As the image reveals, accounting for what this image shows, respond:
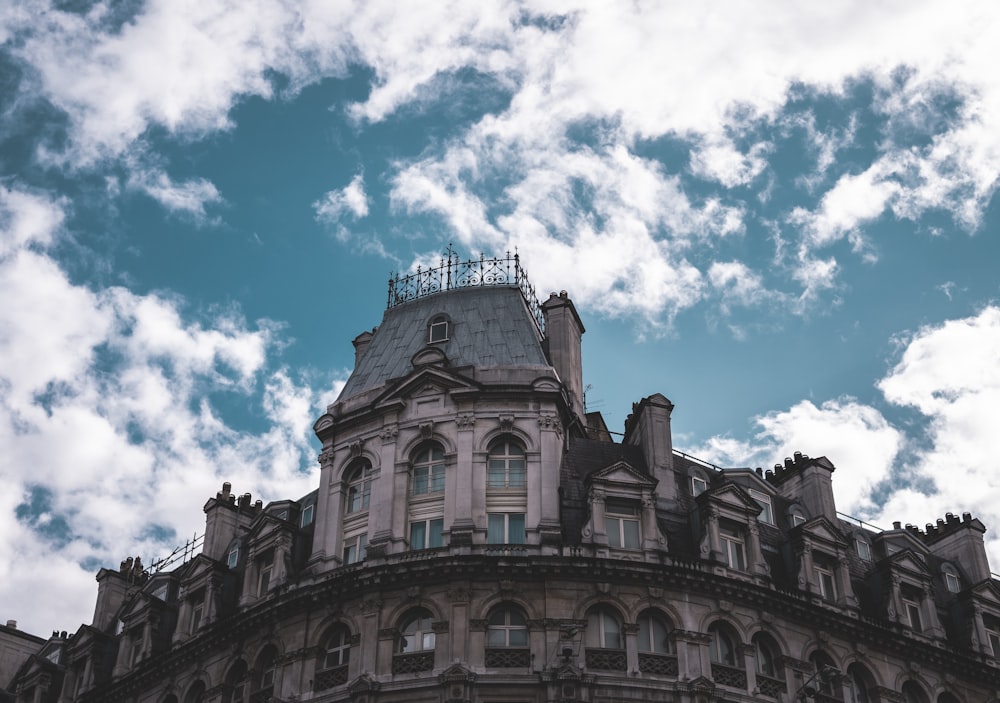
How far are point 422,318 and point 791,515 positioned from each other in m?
17.6

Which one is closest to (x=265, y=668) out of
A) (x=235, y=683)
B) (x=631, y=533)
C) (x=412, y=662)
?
(x=235, y=683)

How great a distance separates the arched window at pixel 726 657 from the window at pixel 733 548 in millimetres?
2745

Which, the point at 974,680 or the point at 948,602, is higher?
the point at 948,602

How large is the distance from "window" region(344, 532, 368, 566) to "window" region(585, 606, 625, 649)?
8.90 metres

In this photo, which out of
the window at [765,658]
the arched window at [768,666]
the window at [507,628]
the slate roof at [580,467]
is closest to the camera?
the window at [507,628]

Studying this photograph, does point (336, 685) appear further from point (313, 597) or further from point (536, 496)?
point (536, 496)

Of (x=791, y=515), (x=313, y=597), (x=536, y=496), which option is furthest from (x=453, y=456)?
(x=791, y=515)

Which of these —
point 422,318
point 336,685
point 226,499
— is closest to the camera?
point 336,685

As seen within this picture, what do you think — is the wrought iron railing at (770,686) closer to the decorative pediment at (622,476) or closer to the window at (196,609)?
the decorative pediment at (622,476)

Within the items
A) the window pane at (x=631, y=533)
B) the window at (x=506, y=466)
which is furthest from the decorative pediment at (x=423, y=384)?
the window pane at (x=631, y=533)

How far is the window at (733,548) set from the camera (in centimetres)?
4991

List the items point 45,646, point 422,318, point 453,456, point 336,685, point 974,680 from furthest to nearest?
1. point 45,646
2. point 422,318
3. point 974,680
4. point 453,456
5. point 336,685

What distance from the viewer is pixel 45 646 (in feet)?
223

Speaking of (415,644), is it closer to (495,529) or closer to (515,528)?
(495,529)
